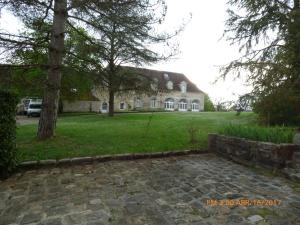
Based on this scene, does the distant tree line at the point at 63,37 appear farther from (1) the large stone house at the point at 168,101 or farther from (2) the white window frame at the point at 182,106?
(2) the white window frame at the point at 182,106

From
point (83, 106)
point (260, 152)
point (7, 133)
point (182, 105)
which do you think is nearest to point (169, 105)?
point (182, 105)

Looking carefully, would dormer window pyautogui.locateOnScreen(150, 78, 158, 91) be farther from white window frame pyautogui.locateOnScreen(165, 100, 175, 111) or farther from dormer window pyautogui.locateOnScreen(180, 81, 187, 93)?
dormer window pyautogui.locateOnScreen(180, 81, 187, 93)

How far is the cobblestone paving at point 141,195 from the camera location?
9.36ft

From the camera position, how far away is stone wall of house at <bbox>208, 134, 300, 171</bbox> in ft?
15.6

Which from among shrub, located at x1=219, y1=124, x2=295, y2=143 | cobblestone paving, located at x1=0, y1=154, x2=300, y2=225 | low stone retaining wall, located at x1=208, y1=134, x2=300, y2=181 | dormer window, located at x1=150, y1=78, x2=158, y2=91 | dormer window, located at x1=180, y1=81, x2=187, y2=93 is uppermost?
dormer window, located at x1=180, y1=81, x2=187, y2=93

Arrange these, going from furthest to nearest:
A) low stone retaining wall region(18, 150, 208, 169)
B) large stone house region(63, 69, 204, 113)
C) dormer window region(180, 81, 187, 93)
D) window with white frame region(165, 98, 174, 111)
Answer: window with white frame region(165, 98, 174, 111) < dormer window region(180, 81, 187, 93) < large stone house region(63, 69, 204, 113) < low stone retaining wall region(18, 150, 208, 169)

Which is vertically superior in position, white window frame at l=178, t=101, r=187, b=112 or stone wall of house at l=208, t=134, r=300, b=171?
white window frame at l=178, t=101, r=187, b=112

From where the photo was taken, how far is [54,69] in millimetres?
7137

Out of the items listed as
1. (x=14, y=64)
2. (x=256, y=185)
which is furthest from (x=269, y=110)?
(x=14, y=64)

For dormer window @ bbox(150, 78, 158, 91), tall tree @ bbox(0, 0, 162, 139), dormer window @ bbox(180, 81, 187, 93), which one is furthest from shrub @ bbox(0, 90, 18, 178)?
dormer window @ bbox(180, 81, 187, 93)

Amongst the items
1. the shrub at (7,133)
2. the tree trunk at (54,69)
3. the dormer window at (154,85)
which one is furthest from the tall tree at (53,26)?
the dormer window at (154,85)

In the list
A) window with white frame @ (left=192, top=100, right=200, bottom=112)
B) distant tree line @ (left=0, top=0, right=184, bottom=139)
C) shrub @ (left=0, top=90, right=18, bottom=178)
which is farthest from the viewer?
window with white frame @ (left=192, top=100, right=200, bottom=112)

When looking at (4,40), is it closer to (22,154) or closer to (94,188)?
(22,154)

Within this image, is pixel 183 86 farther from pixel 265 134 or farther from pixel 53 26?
pixel 265 134
